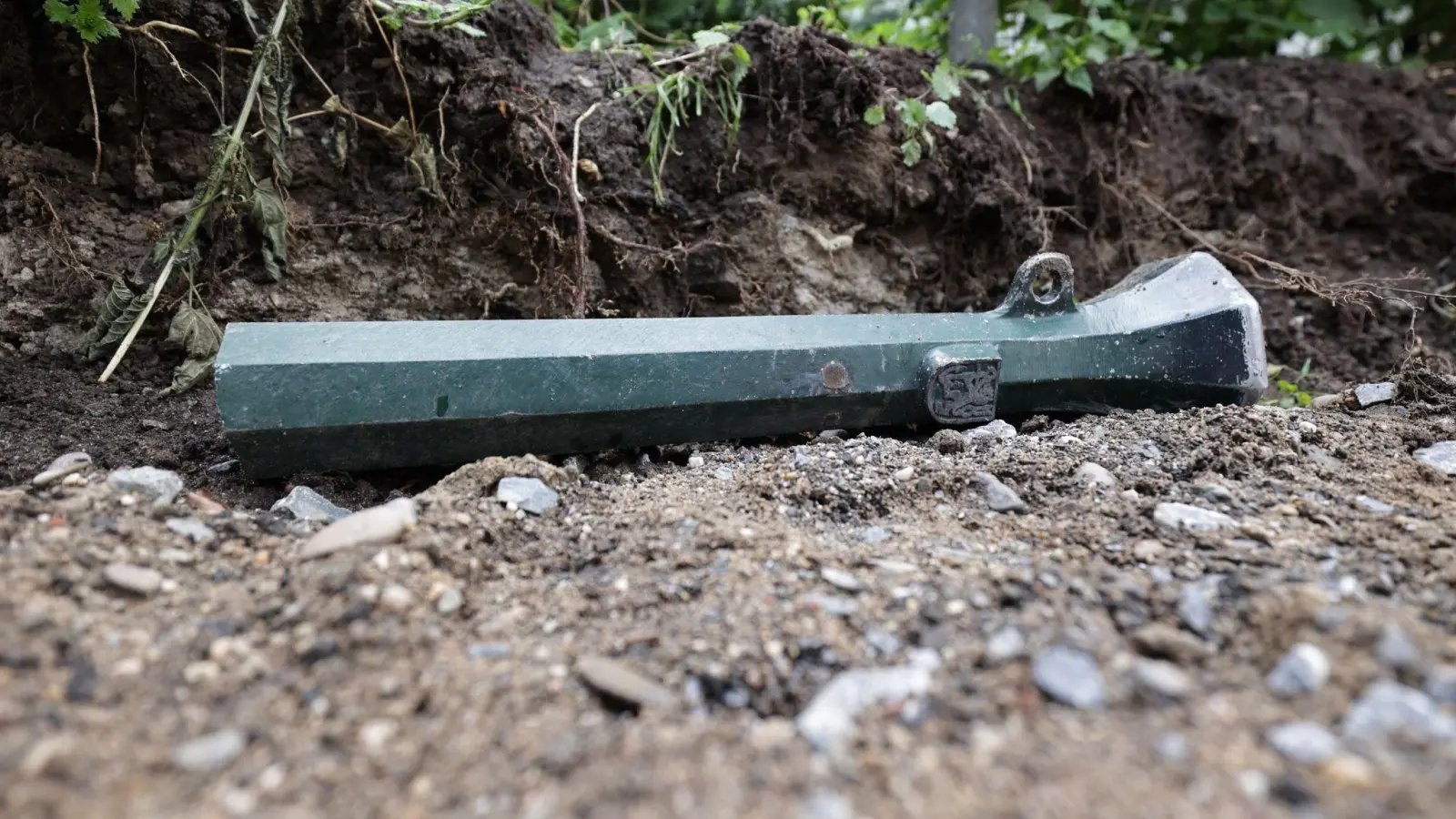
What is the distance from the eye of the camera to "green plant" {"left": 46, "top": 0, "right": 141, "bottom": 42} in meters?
1.62

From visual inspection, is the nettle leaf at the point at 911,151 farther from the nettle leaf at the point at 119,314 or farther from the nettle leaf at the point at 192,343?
the nettle leaf at the point at 119,314

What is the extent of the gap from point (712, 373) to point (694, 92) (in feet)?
3.41

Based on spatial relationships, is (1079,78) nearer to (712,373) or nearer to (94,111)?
(712,373)

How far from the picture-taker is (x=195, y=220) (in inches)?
70.6

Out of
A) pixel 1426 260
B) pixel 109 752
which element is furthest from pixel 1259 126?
pixel 109 752

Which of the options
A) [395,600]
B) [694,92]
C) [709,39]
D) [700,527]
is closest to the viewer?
[395,600]

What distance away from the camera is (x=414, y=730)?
0.80m

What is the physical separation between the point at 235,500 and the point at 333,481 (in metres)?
0.16

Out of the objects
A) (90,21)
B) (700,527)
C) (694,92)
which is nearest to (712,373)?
(700,527)

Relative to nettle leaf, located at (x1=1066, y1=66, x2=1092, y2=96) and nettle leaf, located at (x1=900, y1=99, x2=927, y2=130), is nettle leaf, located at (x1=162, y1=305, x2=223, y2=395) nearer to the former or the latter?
nettle leaf, located at (x1=900, y1=99, x2=927, y2=130)

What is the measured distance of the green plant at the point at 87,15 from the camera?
1.62 metres

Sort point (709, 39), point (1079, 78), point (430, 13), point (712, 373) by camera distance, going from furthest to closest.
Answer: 1. point (1079, 78)
2. point (709, 39)
3. point (430, 13)
4. point (712, 373)

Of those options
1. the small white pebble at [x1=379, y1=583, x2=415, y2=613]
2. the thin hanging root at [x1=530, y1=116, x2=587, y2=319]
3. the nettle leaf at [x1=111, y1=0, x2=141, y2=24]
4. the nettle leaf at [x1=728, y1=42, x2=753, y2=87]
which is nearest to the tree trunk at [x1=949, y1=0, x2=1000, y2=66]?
the nettle leaf at [x1=728, y1=42, x2=753, y2=87]

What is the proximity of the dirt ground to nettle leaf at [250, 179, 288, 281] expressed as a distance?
0.17 ft
